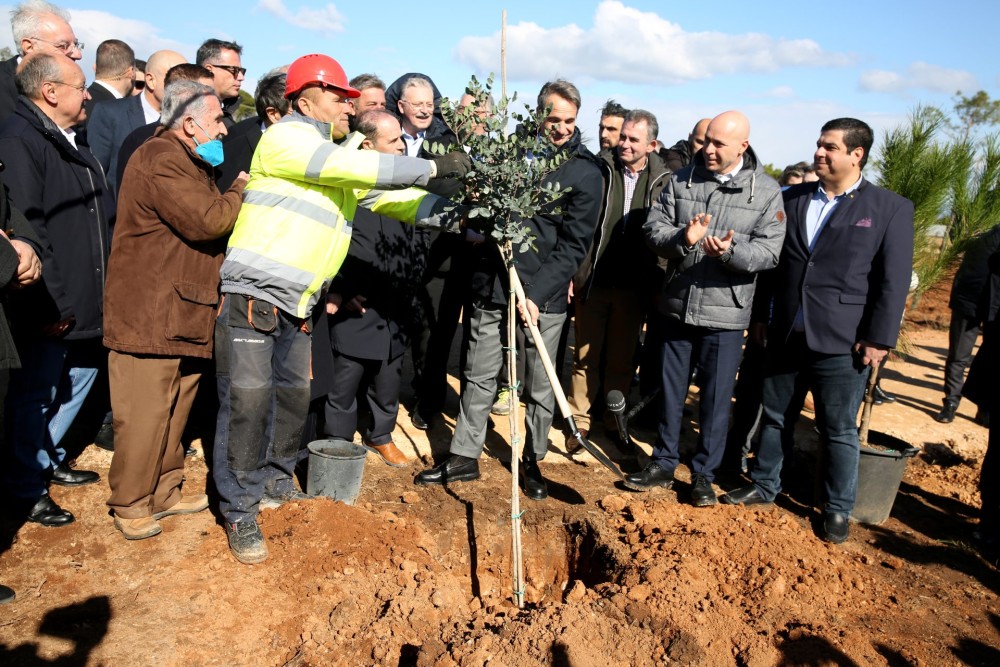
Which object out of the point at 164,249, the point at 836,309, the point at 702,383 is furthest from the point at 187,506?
the point at 836,309

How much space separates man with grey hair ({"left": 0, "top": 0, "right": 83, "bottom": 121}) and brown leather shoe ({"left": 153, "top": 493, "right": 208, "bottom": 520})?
10.1 feet

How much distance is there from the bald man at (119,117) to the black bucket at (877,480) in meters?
5.24

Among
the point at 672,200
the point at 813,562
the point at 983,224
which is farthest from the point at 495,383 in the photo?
the point at 983,224

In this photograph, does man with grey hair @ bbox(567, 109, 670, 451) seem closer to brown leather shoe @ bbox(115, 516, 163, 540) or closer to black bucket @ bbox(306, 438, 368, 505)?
black bucket @ bbox(306, 438, 368, 505)

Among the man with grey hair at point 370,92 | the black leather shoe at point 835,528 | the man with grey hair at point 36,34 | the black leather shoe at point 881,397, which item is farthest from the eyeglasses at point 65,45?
the black leather shoe at point 881,397

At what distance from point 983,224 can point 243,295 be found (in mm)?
7760

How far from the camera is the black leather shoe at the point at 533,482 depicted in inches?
195

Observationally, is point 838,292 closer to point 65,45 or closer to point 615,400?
point 615,400

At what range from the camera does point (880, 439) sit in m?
5.41

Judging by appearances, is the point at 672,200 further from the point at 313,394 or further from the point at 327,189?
the point at 313,394

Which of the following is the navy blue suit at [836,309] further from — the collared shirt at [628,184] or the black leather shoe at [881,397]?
the black leather shoe at [881,397]

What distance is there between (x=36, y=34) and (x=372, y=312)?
3.07 metres

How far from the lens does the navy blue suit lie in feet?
14.8

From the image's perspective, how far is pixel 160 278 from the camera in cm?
380
